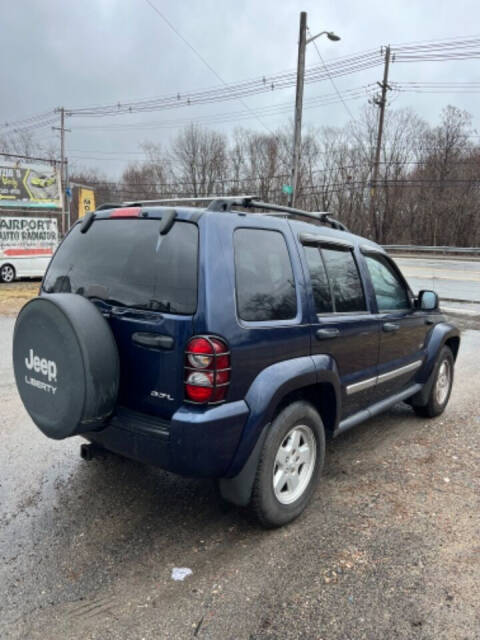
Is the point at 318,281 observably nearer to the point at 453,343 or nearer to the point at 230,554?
the point at 230,554

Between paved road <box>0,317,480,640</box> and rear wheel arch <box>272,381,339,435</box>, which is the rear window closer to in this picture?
rear wheel arch <box>272,381,339,435</box>

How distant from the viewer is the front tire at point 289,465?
9.50ft

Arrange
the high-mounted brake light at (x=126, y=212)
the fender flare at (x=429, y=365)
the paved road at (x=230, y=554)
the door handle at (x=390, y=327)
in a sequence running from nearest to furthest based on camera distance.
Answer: the paved road at (x=230, y=554), the high-mounted brake light at (x=126, y=212), the door handle at (x=390, y=327), the fender flare at (x=429, y=365)

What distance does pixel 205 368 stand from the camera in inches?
99.6

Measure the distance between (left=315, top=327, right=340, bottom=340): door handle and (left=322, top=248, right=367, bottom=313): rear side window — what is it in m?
0.20

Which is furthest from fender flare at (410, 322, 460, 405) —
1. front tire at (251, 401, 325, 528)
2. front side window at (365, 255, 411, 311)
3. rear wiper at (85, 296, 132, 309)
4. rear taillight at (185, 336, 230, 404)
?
rear wiper at (85, 296, 132, 309)

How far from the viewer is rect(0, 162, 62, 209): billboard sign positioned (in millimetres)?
19859

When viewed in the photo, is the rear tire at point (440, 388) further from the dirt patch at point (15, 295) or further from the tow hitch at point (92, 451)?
the dirt patch at point (15, 295)

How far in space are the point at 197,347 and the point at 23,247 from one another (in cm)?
1724

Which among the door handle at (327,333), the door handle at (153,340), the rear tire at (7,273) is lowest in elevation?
the rear tire at (7,273)

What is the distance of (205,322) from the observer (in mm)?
2533

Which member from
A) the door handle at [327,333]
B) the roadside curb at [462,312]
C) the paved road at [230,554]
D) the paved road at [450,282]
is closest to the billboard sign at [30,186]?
the paved road at [450,282]

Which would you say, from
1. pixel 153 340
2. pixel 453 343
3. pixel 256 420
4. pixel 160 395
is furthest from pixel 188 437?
pixel 453 343

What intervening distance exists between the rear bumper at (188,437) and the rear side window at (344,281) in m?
1.33
